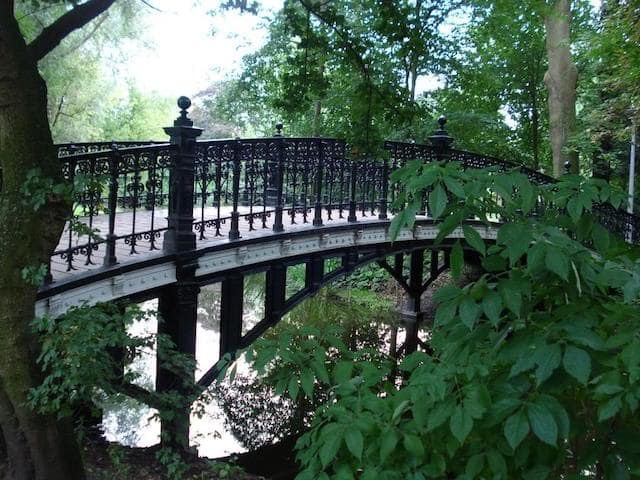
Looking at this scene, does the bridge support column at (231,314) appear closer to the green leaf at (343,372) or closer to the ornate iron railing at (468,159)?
the ornate iron railing at (468,159)

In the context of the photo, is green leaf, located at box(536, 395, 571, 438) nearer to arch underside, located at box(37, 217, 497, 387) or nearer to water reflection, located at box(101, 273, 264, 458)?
arch underside, located at box(37, 217, 497, 387)

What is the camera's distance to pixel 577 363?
1.24 m

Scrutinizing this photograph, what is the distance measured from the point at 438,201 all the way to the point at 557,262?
31 centimetres

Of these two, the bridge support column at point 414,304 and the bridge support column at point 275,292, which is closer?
the bridge support column at point 275,292

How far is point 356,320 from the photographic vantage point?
13492 millimetres

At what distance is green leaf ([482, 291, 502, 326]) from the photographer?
1.37 metres

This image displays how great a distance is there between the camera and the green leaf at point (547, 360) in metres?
1.24

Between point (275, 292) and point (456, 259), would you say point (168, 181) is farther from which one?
point (456, 259)

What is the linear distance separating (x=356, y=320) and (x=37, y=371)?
1033 cm

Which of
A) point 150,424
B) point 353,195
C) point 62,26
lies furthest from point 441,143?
point 62,26

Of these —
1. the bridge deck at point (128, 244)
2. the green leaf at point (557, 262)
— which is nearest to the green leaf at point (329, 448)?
the green leaf at point (557, 262)

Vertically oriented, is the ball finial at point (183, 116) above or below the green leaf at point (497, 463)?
above

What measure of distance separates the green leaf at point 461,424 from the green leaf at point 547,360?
19 centimetres

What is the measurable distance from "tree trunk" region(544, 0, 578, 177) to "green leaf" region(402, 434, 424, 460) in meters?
14.8
